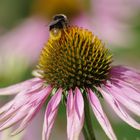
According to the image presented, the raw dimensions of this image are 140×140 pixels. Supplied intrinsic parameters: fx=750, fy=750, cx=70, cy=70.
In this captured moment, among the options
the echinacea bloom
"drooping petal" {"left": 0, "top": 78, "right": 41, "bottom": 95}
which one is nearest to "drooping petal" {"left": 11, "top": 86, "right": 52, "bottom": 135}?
the echinacea bloom

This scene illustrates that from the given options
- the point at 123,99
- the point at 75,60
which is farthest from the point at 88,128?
the point at 75,60

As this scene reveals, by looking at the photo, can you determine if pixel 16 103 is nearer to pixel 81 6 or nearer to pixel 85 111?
pixel 85 111

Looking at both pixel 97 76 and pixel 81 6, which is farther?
pixel 81 6

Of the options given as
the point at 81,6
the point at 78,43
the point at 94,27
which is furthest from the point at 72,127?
the point at 81,6

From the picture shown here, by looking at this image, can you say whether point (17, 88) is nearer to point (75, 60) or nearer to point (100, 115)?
point (75, 60)

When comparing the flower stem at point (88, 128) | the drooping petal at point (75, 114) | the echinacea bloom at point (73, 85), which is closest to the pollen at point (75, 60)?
the echinacea bloom at point (73, 85)

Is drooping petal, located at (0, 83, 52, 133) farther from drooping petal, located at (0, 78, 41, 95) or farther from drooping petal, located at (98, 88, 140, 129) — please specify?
drooping petal, located at (98, 88, 140, 129)

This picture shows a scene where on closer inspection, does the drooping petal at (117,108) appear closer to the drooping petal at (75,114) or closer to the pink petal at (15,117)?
the drooping petal at (75,114)

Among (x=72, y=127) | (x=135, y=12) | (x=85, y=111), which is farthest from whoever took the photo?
(x=135, y=12)

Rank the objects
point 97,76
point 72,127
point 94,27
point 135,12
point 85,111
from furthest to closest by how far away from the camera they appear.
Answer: point 135,12 → point 94,27 → point 97,76 → point 85,111 → point 72,127
